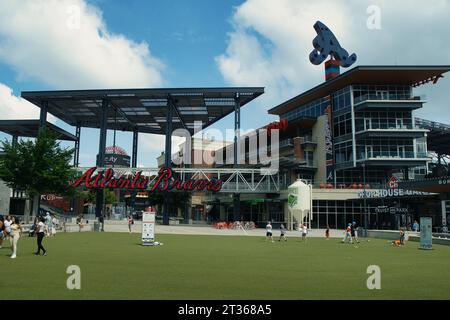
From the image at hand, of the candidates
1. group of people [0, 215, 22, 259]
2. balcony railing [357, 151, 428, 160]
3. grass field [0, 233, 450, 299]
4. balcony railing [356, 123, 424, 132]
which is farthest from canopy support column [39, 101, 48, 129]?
grass field [0, 233, 450, 299]

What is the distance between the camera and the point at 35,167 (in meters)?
47.2

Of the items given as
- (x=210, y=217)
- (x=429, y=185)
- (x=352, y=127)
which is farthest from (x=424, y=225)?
(x=210, y=217)

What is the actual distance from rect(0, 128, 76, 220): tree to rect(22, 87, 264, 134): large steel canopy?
18.3 m

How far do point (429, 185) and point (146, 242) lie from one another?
29031mm

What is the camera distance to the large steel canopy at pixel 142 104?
2534 inches

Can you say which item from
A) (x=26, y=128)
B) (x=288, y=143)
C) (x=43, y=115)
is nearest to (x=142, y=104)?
(x=43, y=115)

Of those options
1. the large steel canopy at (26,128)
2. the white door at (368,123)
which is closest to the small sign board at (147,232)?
the white door at (368,123)

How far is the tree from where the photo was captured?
47.0 m

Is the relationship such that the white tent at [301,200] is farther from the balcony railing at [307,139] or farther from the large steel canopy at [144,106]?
the balcony railing at [307,139]

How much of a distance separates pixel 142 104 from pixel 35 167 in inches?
1044

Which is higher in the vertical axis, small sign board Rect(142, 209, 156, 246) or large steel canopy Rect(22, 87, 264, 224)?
large steel canopy Rect(22, 87, 264, 224)

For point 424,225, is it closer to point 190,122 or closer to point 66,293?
point 66,293

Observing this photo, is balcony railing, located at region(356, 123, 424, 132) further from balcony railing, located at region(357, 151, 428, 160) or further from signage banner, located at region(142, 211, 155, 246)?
signage banner, located at region(142, 211, 155, 246)

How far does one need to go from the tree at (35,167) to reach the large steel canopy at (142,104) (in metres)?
18.3
